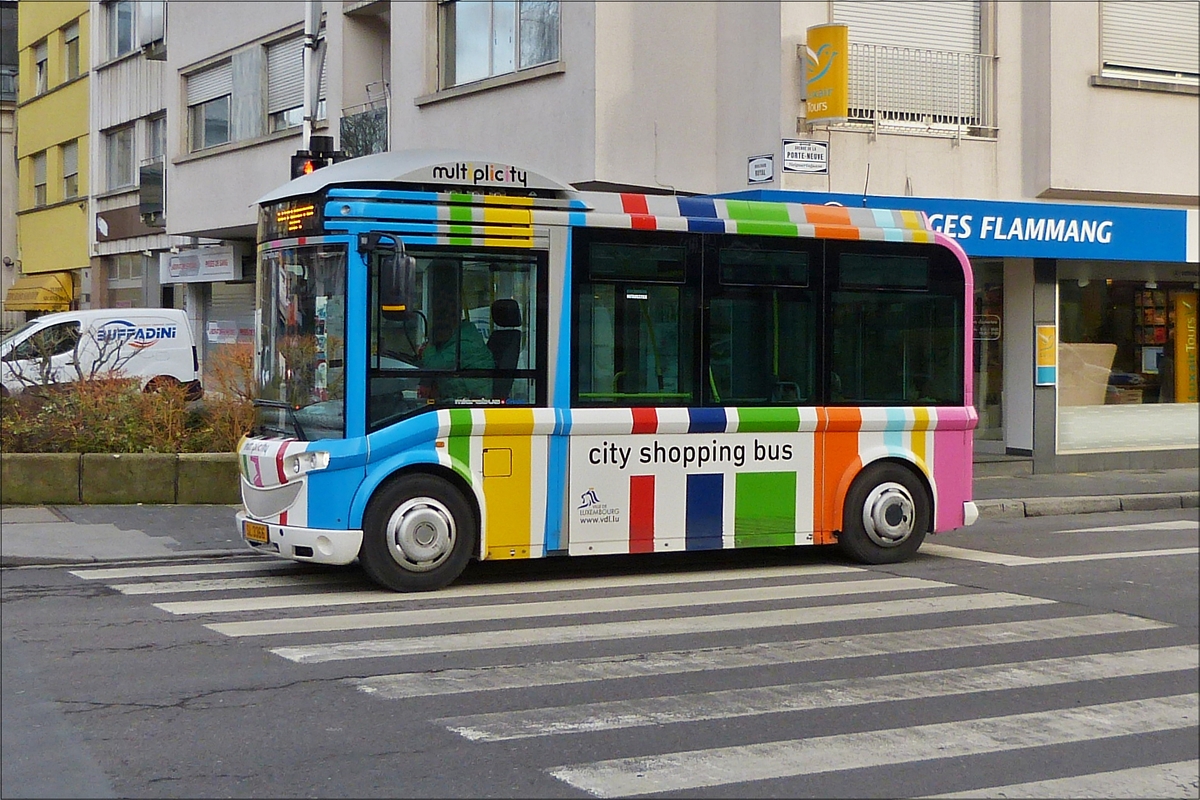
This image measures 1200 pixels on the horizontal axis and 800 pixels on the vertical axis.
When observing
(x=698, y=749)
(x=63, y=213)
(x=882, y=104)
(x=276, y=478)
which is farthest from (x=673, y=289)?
(x=63, y=213)

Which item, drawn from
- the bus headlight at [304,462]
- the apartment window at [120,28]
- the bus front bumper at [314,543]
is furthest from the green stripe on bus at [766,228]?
the apartment window at [120,28]

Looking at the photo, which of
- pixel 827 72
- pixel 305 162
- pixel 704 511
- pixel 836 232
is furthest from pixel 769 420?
pixel 827 72

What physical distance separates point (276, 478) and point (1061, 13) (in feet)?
42.7

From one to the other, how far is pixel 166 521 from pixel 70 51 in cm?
2926

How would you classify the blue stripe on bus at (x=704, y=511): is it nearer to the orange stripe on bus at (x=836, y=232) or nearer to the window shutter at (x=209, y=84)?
the orange stripe on bus at (x=836, y=232)

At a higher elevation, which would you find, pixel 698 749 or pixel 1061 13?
pixel 1061 13

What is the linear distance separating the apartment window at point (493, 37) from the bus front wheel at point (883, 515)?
8.50m

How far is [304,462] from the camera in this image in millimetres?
9672

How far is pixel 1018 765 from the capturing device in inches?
219

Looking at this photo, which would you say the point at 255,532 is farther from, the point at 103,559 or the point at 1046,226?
the point at 1046,226

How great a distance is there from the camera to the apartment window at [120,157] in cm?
3508

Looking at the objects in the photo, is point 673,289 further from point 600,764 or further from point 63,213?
point 63,213

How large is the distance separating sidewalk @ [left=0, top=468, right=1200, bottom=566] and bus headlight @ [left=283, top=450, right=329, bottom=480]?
244cm

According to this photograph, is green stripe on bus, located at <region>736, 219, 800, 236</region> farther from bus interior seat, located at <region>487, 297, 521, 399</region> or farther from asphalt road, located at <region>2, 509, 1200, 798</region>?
asphalt road, located at <region>2, 509, 1200, 798</region>
